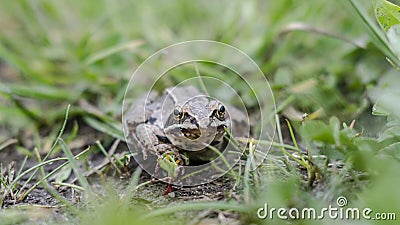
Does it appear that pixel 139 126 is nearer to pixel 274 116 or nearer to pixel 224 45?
pixel 274 116

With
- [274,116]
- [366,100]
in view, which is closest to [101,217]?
[274,116]

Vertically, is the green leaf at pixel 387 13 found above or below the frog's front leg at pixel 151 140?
above

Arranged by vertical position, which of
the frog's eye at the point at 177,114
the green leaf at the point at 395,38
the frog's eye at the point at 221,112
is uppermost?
the green leaf at the point at 395,38
